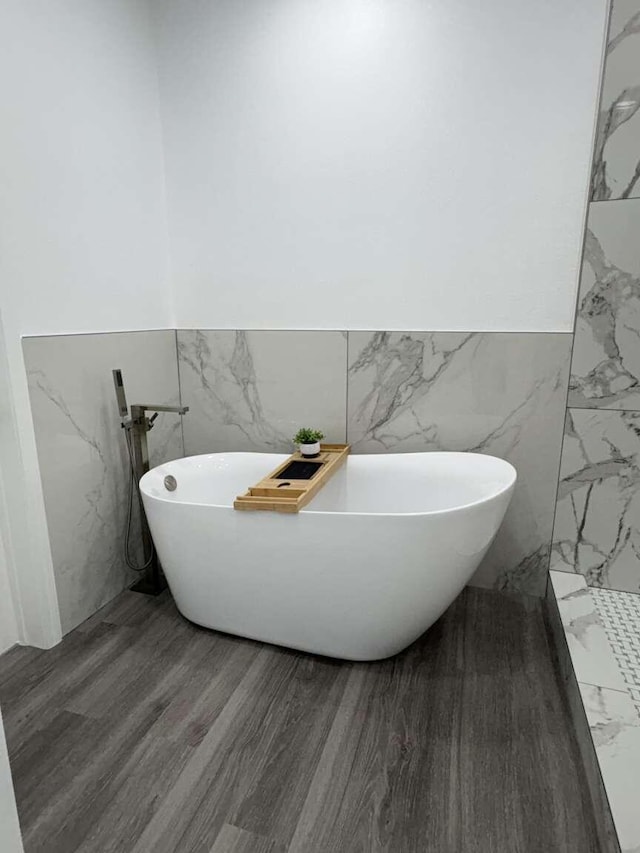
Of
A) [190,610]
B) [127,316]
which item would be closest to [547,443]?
[190,610]

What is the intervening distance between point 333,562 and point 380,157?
1702mm

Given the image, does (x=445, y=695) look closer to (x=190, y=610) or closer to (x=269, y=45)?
(x=190, y=610)

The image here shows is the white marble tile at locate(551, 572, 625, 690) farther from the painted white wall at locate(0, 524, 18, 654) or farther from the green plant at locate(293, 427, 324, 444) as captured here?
the painted white wall at locate(0, 524, 18, 654)

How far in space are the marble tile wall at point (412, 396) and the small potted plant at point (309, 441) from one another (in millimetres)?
128

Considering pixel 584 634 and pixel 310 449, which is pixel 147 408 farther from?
pixel 584 634

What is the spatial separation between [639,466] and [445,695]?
1181 mm

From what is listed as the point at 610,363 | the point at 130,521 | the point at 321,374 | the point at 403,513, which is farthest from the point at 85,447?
the point at 610,363

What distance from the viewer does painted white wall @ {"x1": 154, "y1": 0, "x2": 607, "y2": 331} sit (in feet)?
6.47

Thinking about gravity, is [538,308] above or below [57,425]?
above

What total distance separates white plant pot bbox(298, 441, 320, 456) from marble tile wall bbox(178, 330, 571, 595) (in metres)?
0.21

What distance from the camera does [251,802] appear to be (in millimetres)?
1360

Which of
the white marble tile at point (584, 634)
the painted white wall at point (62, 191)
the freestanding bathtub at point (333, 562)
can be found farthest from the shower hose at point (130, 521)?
the white marble tile at point (584, 634)

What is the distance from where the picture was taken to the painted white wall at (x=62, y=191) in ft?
5.78

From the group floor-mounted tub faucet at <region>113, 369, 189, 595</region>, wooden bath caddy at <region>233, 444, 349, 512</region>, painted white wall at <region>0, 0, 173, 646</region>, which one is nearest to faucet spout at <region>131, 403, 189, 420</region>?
floor-mounted tub faucet at <region>113, 369, 189, 595</region>
